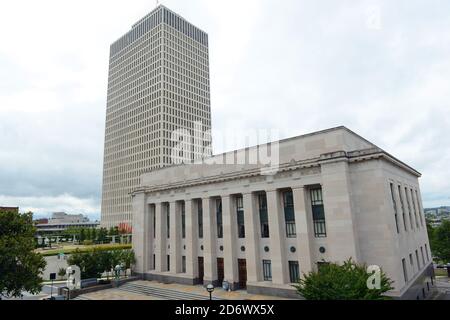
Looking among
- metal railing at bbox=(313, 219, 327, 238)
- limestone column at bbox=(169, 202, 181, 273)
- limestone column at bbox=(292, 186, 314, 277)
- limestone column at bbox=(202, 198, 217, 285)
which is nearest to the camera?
limestone column at bbox=(292, 186, 314, 277)

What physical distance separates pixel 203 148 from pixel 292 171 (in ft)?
281

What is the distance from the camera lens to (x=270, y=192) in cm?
3180

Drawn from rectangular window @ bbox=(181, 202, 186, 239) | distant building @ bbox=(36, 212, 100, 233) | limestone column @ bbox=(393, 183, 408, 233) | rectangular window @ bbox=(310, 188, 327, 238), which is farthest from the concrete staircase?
distant building @ bbox=(36, 212, 100, 233)

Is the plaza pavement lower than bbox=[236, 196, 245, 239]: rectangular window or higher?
lower

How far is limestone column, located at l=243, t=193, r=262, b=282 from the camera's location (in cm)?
3200

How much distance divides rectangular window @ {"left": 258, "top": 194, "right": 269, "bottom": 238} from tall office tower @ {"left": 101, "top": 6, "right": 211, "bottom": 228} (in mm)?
74693

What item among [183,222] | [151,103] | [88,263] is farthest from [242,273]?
[151,103]

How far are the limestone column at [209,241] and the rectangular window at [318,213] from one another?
12.6m

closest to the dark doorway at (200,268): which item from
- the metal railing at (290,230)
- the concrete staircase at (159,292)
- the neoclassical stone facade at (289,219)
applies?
the neoclassical stone facade at (289,219)

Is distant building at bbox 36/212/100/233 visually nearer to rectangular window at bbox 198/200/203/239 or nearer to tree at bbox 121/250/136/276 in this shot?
tree at bbox 121/250/136/276
